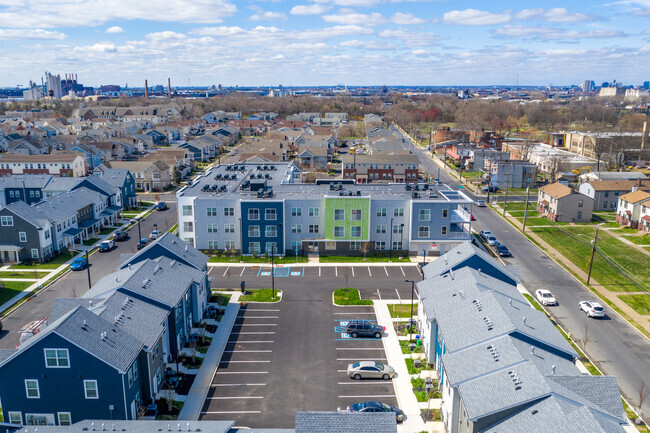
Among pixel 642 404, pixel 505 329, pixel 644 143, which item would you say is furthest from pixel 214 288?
pixel 644 143

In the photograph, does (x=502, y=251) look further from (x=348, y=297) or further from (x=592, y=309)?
(x=348, y=297)

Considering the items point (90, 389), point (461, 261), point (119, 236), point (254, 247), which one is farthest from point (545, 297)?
point (119, 236)

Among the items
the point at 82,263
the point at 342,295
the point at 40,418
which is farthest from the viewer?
the point at 82,263

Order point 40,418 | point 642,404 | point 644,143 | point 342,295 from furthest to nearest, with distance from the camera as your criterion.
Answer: point 644,143, point 342,295, point 642,404, point 40,418

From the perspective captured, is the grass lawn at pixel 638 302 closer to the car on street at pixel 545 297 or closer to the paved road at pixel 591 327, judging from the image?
the paved road at pixel 591 327

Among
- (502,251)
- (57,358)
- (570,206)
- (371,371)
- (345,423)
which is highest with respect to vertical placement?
(570,206)

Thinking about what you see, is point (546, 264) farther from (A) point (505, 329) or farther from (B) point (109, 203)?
(B) point (109, 203)
